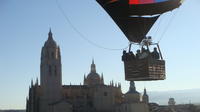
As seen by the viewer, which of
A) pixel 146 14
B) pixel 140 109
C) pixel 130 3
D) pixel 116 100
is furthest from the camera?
pixel 116 100

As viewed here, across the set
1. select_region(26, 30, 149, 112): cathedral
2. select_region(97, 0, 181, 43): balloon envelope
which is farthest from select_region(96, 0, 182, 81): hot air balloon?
select_region(26, 30, 149, 112): cathedral

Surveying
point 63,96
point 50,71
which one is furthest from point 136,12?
point 63,96

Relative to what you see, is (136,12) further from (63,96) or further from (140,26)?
(63,96)

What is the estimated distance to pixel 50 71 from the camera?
71.5 m

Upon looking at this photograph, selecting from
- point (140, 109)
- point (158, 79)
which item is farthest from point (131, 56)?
point (140, 109)

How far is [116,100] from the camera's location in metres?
78.1

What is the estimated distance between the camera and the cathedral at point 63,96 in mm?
70625

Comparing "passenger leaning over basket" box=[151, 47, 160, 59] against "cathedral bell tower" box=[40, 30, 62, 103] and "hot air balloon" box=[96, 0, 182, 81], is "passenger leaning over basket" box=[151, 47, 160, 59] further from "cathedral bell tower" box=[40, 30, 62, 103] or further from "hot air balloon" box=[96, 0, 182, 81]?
"cathedral bell tower" box=[40, 30, 62, 103]

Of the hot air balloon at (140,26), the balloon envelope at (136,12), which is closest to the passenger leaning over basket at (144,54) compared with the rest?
the hot air balloon at (140,26)

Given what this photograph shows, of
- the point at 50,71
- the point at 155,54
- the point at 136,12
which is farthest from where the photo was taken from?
the point at 50,71

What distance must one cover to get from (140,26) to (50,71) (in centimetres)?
5995

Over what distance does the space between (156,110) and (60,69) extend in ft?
62.7

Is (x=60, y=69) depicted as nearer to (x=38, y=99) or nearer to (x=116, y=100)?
(x=38, y=99)

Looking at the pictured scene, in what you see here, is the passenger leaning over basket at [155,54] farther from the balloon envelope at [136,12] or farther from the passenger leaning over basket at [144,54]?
the balloon envelope at [136,12]
